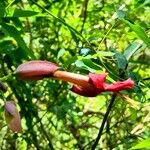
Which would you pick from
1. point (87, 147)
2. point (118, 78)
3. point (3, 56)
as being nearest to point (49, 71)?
point (118, 78)

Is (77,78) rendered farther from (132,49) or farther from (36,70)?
(132,49)

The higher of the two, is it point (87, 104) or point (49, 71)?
point (87, 104)

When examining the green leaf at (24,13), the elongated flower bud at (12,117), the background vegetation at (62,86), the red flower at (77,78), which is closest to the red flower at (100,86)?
the red flower at (77,78)

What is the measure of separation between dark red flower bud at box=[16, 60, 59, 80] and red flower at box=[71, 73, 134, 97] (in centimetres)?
10

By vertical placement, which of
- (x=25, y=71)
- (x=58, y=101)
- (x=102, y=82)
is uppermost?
(x=58, y=101)

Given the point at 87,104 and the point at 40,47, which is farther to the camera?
the point at 87,104

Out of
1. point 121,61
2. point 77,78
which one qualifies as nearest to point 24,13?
point 121,61

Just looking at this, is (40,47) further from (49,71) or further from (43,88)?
(49,71)

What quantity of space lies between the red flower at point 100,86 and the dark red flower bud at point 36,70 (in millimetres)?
97

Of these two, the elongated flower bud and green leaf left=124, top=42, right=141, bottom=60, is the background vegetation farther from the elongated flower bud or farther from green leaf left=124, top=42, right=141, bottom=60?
the elongated flower bud

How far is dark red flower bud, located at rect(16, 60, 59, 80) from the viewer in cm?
99

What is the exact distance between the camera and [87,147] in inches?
94.3

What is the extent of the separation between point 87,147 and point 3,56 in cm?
58

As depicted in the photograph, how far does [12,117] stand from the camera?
1.04 m
